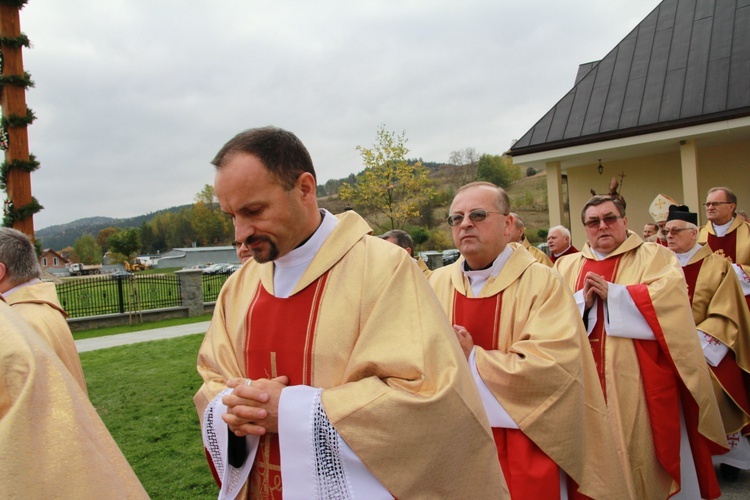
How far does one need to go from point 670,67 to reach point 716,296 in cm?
1034

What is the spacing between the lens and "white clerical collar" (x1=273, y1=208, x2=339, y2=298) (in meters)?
2.10

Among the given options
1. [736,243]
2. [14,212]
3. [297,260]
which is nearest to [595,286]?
[297,260]

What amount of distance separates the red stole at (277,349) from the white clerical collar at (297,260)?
60 mm

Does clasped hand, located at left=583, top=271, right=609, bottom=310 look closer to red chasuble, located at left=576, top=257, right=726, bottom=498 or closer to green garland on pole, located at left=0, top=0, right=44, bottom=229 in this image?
red chasuble, located at left=576, top=257, right=726, bottom=498

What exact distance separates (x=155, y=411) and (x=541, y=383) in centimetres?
603

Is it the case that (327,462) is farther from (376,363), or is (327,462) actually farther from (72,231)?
(72,231)

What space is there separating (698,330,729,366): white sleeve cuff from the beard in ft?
15.5

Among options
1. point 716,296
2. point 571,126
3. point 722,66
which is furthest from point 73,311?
point 722,66

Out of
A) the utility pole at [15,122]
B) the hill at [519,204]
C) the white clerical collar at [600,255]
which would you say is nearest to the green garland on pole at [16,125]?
the utility pole at [15,122]

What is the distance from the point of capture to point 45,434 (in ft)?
4.18

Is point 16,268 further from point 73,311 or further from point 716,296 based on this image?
point 73,311

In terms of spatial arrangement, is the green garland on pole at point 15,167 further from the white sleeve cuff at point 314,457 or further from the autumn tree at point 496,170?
the autumn tree at point 496,170

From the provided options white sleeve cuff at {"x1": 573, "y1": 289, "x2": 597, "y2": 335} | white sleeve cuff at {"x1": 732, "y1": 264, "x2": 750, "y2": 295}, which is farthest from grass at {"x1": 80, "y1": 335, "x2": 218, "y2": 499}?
white sleeve cuff at {"x1": 732, "y1": 264, "x2": 750, "y2": 295}

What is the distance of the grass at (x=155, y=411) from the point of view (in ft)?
17.1
